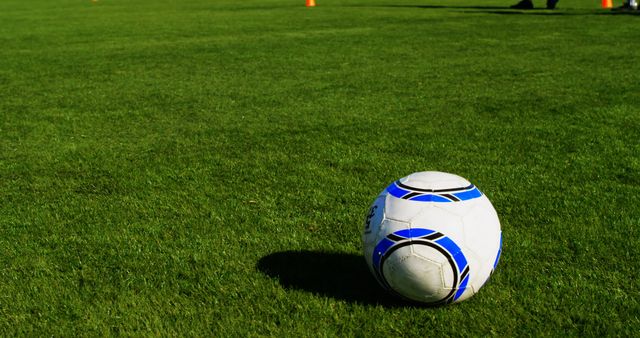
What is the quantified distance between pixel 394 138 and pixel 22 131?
3882 mm

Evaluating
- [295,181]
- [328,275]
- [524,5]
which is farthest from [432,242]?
[524,5]

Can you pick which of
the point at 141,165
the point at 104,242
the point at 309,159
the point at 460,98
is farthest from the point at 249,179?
the point at 460,98

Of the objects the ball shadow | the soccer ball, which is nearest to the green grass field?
the ball shadow

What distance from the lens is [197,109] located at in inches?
309

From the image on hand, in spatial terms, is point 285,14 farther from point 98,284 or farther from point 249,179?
point 98,284

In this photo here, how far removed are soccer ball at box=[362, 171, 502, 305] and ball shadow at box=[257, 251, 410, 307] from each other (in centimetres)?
19

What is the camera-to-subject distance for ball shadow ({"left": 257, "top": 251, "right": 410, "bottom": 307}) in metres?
3.37

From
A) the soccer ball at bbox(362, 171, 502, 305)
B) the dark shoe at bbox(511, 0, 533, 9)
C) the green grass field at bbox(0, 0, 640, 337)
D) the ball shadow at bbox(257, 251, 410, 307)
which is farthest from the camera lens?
the dark shoe at bbox(511, 0, 533, 9)

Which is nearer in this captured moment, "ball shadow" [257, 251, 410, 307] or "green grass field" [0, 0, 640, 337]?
"green grass field" [0, 0, 640, 337]

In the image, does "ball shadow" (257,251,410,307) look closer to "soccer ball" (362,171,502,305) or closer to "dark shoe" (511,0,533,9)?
"soccer ball" (362,171,502,305)

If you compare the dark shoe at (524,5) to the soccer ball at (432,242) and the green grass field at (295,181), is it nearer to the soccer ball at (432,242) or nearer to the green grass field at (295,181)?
the green grass field at (295,181)

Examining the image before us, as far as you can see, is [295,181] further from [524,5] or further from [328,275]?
[524,5]

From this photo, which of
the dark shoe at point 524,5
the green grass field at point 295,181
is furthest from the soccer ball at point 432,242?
the dark shoe at point 524,5

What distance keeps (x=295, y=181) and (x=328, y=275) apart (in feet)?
5.54
